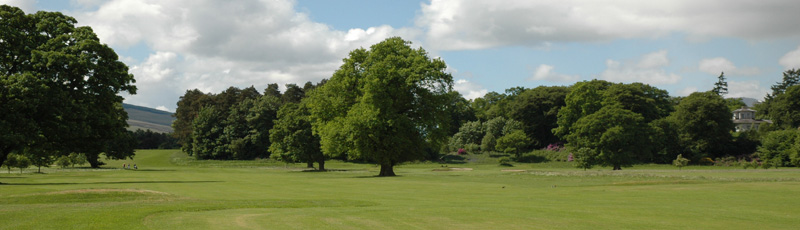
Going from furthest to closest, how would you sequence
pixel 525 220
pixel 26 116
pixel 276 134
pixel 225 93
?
pixel 225 93, pixel 276 134, pixel 26 116, pixel 525 220

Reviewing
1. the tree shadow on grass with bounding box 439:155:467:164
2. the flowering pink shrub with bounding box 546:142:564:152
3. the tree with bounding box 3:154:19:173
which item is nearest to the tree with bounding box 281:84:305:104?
the tree shadow on grass with bounding box 439:155:467:164

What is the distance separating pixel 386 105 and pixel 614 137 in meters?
31.0

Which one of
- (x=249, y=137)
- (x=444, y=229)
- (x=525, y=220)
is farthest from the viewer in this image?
(x=249, y=137)

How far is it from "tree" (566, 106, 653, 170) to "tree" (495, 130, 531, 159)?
2994cm

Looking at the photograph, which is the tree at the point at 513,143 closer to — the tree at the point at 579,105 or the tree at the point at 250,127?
the tree at the point at 579,105

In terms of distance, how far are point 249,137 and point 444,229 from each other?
103m

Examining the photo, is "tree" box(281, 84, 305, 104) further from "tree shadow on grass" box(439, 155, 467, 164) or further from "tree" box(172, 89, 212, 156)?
"tree shadow on grass" box(439, 155, 467, 164)

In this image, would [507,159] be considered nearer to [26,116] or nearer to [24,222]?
[26,116]

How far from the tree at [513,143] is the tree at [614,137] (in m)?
29.9

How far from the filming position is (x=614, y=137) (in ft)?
238

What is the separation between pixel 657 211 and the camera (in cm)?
2089

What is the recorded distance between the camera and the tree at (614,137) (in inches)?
2879

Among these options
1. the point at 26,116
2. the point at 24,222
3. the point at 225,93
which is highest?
the point at 225,93

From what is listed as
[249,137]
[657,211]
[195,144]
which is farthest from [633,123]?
[195,144]
